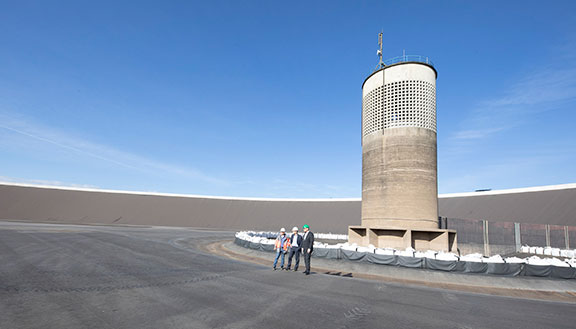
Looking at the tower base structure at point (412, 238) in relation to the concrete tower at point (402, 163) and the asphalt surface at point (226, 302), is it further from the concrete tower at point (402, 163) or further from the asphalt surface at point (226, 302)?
the asphalt surface at point (226, 302)

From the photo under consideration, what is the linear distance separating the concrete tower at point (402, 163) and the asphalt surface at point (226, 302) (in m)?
13.1

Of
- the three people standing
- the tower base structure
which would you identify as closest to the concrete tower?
the tower base structure

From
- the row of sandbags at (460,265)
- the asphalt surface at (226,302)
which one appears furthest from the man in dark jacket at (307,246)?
the row of sandbags at (460,265)

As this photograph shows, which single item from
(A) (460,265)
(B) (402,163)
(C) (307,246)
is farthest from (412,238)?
(C) (307,246)

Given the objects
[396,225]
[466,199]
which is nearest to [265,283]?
[396,225]

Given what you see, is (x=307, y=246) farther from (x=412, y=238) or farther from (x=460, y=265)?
(x=412, y=238)

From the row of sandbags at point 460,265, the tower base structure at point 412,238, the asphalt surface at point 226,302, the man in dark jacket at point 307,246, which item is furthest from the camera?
the tower base structure at point 412,238

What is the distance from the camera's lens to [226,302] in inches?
318

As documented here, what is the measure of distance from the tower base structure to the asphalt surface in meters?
12.7

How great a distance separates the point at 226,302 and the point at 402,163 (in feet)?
65.3

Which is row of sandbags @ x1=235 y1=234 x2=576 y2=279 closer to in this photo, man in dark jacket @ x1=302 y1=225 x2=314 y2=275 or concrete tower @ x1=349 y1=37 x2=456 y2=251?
man in dark jacket @ x1=302 y1=225 x2=314 y2=275

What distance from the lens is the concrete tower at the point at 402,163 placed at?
2414 centimetres

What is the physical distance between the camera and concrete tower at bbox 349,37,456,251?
79.2 feet

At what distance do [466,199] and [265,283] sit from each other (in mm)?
51160
